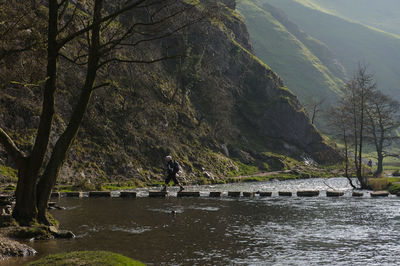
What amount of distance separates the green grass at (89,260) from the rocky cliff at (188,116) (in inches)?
467

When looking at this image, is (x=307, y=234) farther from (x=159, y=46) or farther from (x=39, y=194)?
(x=159, y=46)

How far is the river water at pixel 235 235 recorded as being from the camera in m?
15.5

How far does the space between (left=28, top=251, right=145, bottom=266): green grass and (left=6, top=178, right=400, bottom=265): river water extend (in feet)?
12.9

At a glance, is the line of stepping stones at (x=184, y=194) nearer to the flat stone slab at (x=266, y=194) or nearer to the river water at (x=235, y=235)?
the flat stone slab at (x=266, y=194)

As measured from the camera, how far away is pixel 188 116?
97562mm

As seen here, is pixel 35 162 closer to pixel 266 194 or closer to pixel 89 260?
pixel 89 260

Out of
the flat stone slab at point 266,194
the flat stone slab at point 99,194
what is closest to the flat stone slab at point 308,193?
the flat stone slab at point 266,194

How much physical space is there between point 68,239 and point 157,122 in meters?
64.4

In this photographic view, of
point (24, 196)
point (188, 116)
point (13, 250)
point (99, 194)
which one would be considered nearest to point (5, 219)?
point (24, 196)

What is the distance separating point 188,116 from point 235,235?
7807 cm

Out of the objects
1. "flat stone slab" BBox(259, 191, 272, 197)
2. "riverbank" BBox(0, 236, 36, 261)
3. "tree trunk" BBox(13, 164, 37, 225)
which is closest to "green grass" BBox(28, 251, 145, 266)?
"riverbank" BBox(0, 236, 36, 261)

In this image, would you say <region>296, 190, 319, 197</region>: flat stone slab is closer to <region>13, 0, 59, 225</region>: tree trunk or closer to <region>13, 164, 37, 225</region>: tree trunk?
<region>13, 0, 59, 225</region>: tree trunk

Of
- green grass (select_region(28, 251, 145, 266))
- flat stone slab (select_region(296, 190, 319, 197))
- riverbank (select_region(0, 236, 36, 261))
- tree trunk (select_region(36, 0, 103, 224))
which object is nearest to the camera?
green grass (select_region(28, 251, 145, 266))

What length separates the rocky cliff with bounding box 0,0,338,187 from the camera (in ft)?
189
